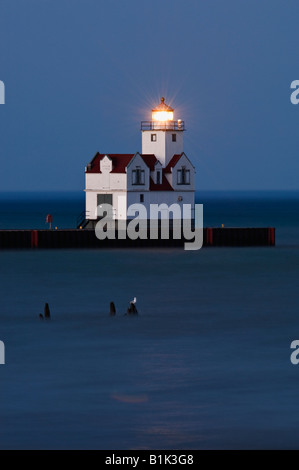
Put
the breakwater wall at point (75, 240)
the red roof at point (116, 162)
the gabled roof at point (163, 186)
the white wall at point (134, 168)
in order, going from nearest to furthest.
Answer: the white wall at point (134, 168)
the red roof at point (116, 162)
the gabled roof at point (163, 186)
the breakwater wall at point (75, 240)

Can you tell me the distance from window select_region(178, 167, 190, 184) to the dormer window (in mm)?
3367

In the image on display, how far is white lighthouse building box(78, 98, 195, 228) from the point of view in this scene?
8831 cm

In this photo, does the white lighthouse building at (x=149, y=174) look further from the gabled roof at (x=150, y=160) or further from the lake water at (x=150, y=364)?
the lake water at (x=150, y=364)

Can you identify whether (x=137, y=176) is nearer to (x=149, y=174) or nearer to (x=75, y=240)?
(x=149, y=174)

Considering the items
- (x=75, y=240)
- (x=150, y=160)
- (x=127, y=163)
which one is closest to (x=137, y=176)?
(x=127, y=163)

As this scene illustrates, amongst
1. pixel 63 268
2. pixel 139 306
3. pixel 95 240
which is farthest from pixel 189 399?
pixel 95 240

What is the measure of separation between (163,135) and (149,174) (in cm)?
348

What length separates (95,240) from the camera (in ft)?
300

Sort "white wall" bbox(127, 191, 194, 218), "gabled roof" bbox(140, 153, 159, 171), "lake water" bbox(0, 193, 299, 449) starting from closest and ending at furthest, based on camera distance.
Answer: "lake water" bbox(0, 193, 299, 449)
"white wall" bbox(127, 191, 194, 218)
"gabled roof" bbox(140, 153, 159, 171)

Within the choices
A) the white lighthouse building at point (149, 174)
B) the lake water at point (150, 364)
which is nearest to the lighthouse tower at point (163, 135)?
the white lighthouse building at point (149, 174)

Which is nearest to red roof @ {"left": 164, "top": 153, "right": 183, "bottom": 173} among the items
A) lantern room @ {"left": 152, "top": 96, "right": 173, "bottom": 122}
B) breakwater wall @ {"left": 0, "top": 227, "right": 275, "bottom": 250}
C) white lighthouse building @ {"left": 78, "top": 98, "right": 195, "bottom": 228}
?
white lighthouse building @ {"left": 78, "top": 98, "right": 195, "bottom": 228}

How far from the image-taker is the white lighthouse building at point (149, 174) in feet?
290

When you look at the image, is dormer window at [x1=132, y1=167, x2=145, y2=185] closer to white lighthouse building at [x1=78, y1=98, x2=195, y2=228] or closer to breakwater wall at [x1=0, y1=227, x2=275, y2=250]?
white lighthouse building at [x1=78, y1=98, x2=195, y2=228]
